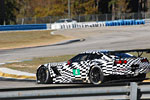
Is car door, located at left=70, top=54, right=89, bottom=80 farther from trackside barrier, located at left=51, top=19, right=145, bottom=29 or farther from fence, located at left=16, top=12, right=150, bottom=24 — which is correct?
fence, located at left=16, top=12, right=150, bottom=24

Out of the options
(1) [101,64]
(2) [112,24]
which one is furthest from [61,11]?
(1) [101,64]

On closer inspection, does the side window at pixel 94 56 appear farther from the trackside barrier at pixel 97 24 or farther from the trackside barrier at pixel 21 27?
the trackside barrier at pixel 97 24

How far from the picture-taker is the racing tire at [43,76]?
14422 millimetres

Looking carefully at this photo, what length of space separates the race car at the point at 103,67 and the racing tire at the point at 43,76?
1.51 ft

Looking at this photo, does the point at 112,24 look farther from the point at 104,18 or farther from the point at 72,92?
the point at 72,92

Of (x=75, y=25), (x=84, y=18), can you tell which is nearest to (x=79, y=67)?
(x=75, y=25)

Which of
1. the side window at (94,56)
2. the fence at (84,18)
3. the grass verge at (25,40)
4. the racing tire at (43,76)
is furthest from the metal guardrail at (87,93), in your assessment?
the fence at (84,18)

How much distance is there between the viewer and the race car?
12.5 meters

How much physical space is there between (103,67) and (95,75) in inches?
14.9

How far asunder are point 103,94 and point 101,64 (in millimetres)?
5961

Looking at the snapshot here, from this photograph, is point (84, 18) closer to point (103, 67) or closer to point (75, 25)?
point (75, 25)

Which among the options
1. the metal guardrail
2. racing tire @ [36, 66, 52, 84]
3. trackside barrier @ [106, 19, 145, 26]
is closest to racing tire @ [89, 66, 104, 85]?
racing tire @ [36, 66, 52, 84]

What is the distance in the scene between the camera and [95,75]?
12.8 metres

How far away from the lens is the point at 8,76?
17969 millimetres
